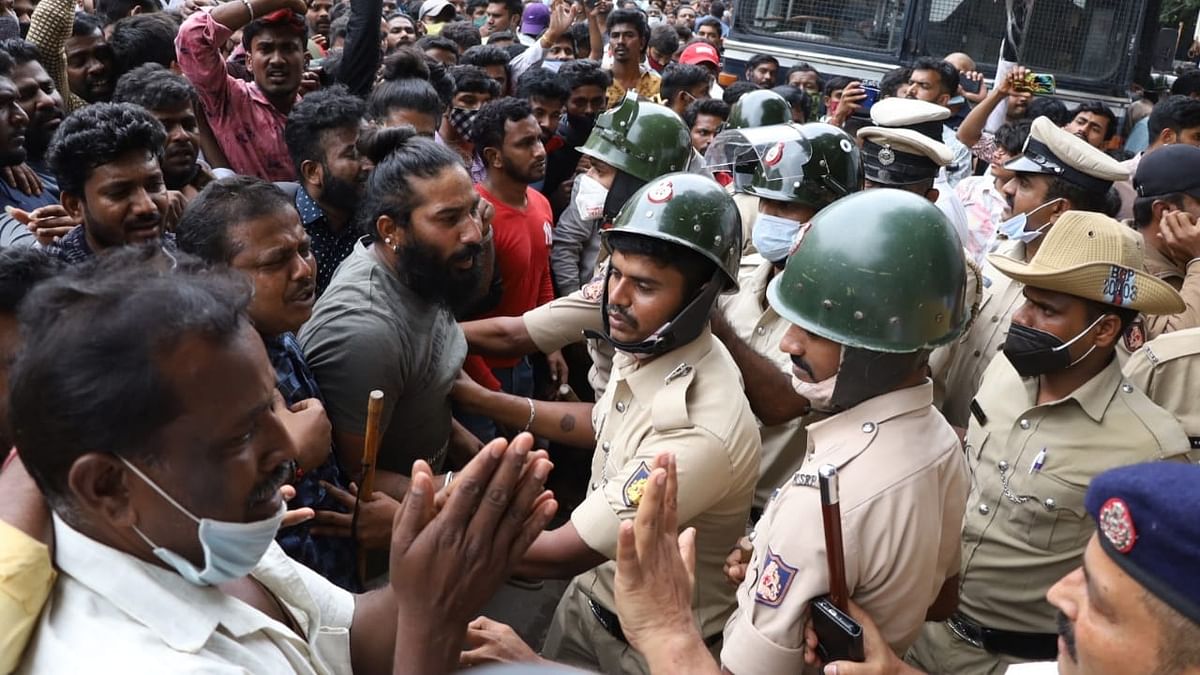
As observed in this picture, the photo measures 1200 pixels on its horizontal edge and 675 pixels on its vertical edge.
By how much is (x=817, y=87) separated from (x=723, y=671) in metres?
7.86

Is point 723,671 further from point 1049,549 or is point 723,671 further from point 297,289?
point 297,289

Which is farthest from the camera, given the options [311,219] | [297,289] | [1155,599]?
[311,219]

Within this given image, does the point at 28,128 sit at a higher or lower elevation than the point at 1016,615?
higher

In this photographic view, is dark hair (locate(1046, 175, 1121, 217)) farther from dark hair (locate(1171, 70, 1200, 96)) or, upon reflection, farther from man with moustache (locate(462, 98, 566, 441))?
dark hair (locate(1171, 70, 1200, 96))

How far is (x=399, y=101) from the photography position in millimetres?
5012

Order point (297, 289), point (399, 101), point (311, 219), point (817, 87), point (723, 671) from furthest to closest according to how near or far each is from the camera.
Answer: point (817, 87)
point (399, 101)
point (311, 219)
point (297, 289)
point (723, 671)

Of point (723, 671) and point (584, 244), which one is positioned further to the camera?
point (584, 244)

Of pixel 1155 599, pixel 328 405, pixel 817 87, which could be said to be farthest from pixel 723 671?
pixel 817 87

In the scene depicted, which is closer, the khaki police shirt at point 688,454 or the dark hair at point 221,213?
the khaki police shirt at point 688,454

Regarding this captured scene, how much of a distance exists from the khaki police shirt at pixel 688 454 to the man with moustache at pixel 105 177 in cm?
167

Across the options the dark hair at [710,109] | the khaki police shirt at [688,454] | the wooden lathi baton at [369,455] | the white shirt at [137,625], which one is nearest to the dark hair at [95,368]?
the white shirt at [137,625]

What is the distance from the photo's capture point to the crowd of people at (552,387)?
1.53 m

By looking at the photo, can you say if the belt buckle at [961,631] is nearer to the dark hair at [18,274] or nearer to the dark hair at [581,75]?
the dark hair at [18,274]

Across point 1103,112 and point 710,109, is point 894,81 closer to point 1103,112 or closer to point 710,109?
point 1103,112
